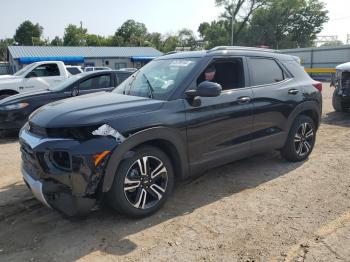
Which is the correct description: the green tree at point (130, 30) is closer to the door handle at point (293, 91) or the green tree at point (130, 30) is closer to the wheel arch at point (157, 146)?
the door handle at point (293, 91)

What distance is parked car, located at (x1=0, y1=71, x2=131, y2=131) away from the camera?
8.05 meters

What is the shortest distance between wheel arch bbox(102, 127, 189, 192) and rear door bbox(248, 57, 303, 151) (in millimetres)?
1328

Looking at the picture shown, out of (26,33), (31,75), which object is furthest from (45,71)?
(26,33)

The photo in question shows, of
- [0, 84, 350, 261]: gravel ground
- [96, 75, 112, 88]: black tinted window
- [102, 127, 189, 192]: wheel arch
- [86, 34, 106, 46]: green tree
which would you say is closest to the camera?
[0, 84, 350, 261]: gravel ground

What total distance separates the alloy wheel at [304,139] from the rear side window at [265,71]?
901 millimetres

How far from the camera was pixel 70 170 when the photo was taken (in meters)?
3.41

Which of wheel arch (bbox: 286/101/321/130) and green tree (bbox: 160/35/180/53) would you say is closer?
wheel arch (bbox: 286/101/321/130)

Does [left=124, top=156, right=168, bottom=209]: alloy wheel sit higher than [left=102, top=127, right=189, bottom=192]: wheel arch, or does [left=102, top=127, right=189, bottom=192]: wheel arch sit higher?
[left=102, top=127, right=189, bottom=192]: wheel arch

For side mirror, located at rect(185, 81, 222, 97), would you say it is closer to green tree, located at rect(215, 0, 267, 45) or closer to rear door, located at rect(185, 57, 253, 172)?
rear door, located at rect(185, 57, 253, 172)

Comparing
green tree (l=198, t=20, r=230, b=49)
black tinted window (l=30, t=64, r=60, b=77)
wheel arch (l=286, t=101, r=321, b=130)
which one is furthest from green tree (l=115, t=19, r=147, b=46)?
wheel arch (l=286, t=101, r=321, b=130)

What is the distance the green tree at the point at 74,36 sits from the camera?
79.5 m

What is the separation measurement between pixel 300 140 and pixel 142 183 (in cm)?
307

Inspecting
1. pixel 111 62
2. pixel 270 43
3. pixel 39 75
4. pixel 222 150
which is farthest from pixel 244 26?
pixel 222 150

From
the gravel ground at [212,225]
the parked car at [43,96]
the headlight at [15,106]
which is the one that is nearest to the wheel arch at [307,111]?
the gravel ground at [212,225]
